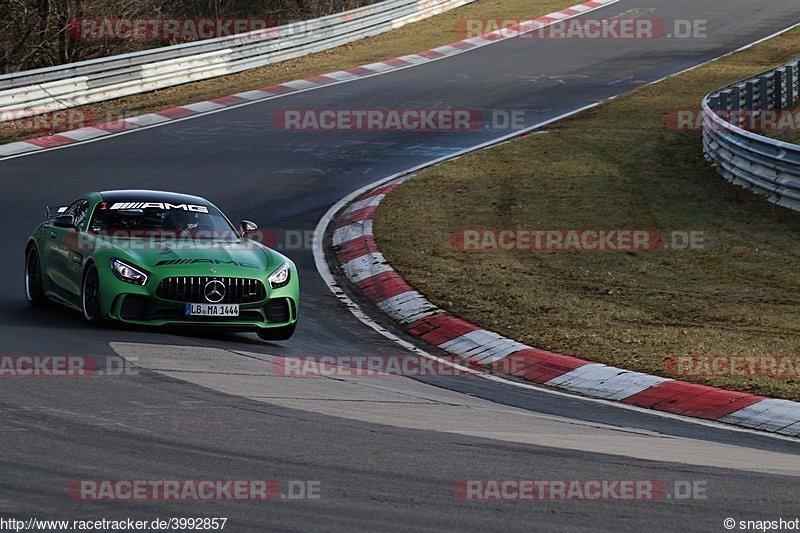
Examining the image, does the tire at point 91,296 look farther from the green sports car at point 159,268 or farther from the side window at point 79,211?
the side window at point 79,211

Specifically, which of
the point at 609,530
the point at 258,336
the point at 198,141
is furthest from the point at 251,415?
the point at 198,141

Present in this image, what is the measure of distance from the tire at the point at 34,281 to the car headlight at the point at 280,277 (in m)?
2.53

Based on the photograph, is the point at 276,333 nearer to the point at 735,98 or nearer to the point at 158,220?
the point at 158,220

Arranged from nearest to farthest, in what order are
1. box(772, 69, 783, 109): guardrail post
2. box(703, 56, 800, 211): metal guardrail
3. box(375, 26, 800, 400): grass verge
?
box(375, 26, 800, 400): grass verge, box(703, 56, 800, 211): metal guardrail, box(772, 69, 783, 109): guardrail post

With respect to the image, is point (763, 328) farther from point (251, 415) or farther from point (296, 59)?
point (296, 59)

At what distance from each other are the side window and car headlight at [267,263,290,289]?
2123 mm

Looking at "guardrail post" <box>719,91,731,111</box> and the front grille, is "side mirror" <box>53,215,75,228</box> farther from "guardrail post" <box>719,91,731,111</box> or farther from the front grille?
"guardrail post" <box>719,91,731,111</box>

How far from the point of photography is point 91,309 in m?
10.9

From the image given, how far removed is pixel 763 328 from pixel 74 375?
658cm

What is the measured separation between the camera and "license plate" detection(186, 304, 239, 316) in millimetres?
10602

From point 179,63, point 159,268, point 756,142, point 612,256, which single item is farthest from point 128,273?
point 179,63

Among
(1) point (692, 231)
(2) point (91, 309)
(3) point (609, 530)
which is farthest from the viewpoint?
(1) point (692, 231)

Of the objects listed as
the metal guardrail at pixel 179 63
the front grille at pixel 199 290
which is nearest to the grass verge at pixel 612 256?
the front grille at pixel 199 290

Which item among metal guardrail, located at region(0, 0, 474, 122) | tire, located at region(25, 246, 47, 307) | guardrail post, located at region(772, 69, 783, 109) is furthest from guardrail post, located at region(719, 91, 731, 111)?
tire, located at region(25, 246, 47, 307)
